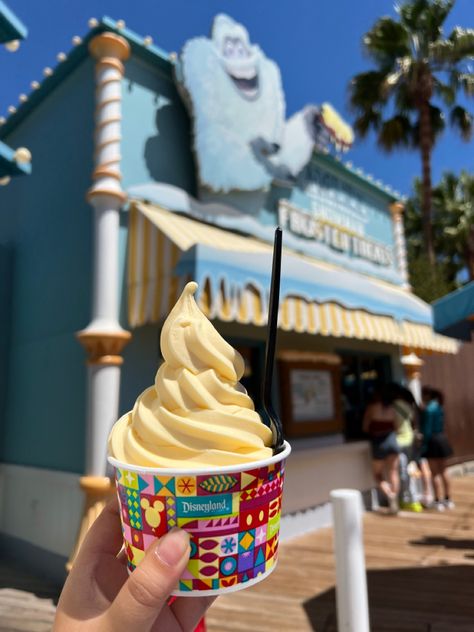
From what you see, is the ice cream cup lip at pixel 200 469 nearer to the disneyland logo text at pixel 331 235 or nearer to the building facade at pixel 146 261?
the building facade at pixel 146 261

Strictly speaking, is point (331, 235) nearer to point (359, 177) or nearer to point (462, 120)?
point (359, 177)

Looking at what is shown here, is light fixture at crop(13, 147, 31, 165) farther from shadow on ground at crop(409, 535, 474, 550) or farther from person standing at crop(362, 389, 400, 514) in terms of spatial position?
shadow on ground at crop(409, 535, 474, 550)

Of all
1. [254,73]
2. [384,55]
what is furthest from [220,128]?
[384,55]

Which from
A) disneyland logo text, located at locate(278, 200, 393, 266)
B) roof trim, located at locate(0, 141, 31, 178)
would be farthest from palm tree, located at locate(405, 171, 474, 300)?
roof trim, located at locate(0, 141, 31, 178)

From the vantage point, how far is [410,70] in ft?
45.2

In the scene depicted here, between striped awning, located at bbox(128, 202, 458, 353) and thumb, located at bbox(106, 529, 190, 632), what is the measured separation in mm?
2739

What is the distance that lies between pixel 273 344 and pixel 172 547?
1.88 ft

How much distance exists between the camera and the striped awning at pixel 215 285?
3.87 metres

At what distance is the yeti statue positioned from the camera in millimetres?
5516

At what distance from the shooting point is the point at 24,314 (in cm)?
607

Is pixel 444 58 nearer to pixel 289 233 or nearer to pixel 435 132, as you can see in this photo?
pixel 435 132

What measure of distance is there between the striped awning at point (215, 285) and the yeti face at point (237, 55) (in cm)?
208

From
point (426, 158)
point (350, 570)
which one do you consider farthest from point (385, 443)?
point (426, 158)

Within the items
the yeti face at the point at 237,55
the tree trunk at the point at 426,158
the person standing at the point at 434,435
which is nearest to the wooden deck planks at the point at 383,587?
the person standing at the point at 434,435
